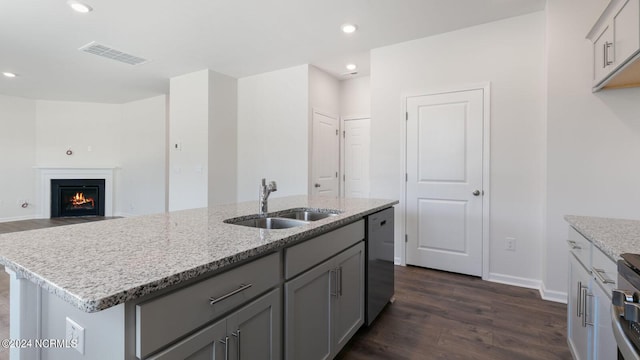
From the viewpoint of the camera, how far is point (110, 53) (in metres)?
4.01

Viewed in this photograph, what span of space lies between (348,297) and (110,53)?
429cm

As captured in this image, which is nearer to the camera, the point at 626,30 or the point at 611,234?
the point at 611,234

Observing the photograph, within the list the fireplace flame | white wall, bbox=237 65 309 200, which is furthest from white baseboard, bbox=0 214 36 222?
white wall, bbox=237 65 309 200

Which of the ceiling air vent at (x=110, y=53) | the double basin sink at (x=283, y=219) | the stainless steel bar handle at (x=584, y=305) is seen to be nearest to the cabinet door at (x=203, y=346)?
the double basin sink at (x=283, y=219)

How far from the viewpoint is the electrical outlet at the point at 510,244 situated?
3086mm

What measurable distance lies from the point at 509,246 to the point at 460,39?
2.23 meters

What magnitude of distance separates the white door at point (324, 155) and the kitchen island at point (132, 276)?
3.08 meters

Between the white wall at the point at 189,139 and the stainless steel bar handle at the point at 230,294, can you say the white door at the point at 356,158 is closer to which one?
the white wall at the point at 189,139

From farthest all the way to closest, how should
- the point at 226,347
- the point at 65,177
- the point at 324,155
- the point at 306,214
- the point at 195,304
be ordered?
the point at 65,177, the point at 324,155, the point at 306,214, the point at 226,347, the point at 195,304

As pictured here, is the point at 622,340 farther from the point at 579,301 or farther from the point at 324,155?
the point at 324,155

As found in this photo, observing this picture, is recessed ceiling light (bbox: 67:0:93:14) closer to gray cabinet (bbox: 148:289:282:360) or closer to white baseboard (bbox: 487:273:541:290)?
gray cabinet (bbox: 148:289:282:360)

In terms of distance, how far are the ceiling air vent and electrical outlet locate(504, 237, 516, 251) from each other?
4.98 m

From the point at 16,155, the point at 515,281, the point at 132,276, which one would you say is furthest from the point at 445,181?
the point at 16,155

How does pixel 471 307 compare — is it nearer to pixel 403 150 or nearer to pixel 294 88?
pixel 403 150
